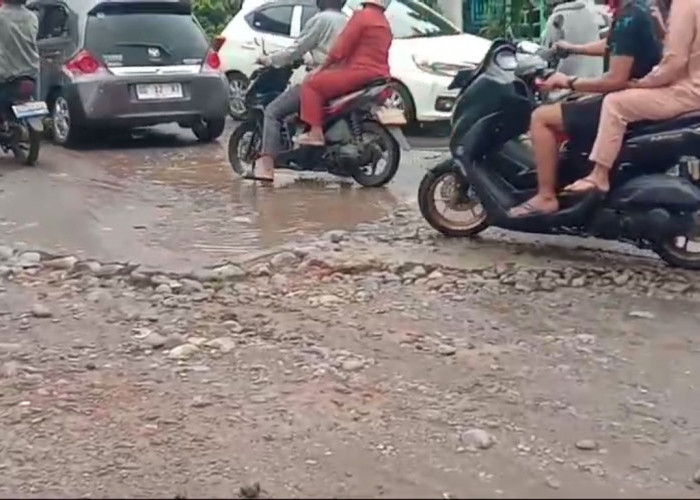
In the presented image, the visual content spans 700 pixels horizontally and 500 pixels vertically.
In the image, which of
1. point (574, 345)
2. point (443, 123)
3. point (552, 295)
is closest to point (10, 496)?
point (574, 345)

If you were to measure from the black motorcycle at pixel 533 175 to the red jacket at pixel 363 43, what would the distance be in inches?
65.4

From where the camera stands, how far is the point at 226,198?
9.80 metres

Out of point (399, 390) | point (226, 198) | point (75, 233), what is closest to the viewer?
point (399, 390)

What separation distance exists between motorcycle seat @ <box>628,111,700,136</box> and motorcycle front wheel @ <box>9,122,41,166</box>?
635cm

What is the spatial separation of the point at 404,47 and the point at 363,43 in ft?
14.7

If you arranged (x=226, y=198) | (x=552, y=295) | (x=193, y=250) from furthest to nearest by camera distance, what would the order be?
(x=226, y=198)
(x=193, y=250)
(x=552, y=295)

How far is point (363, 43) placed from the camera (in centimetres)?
967

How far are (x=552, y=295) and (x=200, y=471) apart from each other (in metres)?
2.97

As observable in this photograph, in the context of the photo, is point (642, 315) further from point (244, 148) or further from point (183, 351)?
point (244, 148)

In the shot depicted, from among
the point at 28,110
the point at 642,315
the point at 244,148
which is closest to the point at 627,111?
the point at 642,315

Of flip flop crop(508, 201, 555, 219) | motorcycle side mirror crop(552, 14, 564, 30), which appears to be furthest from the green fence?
flip flop crop(508, 201, 555, 219)

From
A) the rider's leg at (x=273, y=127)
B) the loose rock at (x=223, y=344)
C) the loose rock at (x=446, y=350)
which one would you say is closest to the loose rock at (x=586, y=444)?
the loose rock at (x=446, y=350)

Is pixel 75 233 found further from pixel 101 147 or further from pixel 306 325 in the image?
pixel 101 147

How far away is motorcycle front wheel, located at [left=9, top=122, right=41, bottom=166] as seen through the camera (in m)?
11.5
